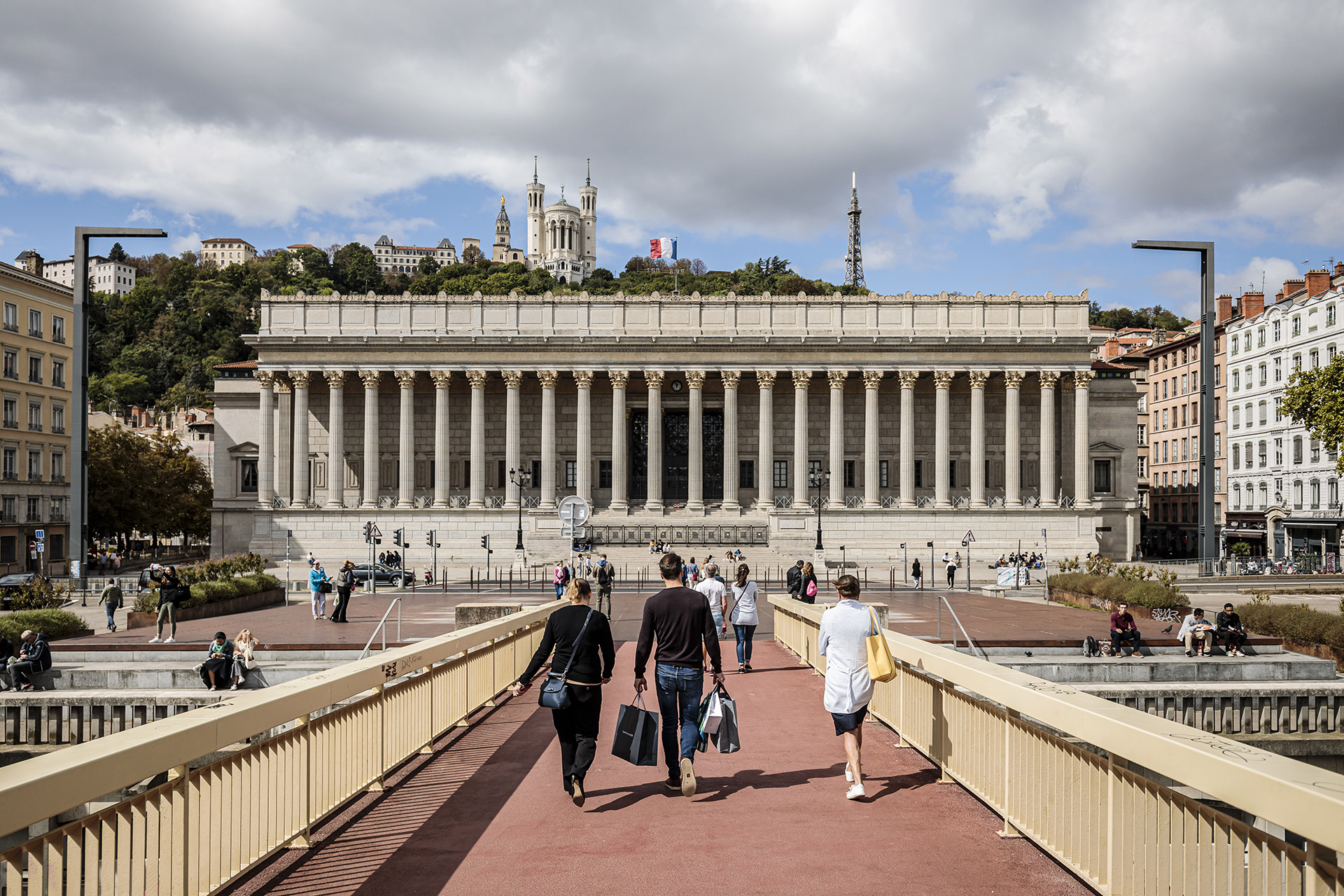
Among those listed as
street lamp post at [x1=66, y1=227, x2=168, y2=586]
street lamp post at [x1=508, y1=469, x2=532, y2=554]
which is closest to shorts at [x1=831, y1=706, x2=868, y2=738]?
street lamp post at [x1=66, y1=227, x2=168, y2=586]

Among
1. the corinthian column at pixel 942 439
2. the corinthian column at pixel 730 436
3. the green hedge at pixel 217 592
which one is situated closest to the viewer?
the green hedge at pixel 217 592

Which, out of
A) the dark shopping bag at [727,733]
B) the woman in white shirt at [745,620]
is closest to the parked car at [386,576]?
the woman in white shirt at [745,620]

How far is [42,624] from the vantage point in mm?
27219

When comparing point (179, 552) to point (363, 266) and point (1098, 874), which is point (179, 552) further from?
point (1098, 874)

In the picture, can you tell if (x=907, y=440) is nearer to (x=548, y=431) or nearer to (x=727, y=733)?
(x=548, y=431)

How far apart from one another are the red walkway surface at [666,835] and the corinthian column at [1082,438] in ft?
204

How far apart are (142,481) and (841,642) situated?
73927 millimetres

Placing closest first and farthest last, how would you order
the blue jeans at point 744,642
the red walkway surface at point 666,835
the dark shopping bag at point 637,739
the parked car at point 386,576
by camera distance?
the red walkway surface at point 666,835, the dark shopping bag at point 637,739, the blue jeans at point 744,642, the parked car at point 386,576

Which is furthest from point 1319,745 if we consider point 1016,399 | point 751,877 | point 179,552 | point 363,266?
point 363,266

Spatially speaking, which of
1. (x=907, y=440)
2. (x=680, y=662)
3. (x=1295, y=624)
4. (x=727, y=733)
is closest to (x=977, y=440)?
(x=907, y=440)

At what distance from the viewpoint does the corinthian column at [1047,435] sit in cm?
6888

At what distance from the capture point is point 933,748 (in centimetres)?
1045

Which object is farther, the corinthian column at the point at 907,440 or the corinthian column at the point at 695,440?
the corinthian column at the point at 695,440

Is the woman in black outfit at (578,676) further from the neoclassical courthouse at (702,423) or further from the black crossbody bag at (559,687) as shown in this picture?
the neoclassical courthouse at (702,423)
